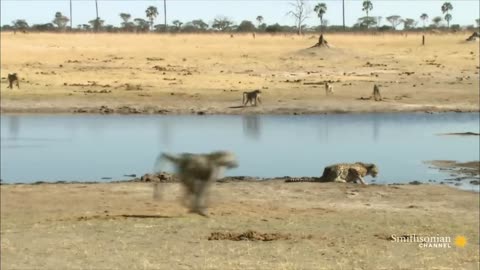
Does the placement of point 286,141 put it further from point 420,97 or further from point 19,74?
point 19,74

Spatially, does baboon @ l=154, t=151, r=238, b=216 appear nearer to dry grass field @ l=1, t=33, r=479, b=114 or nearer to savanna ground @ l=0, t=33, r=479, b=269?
savanna ground @ l=0, t=33, r=479, b=269

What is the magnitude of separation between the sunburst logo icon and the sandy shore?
0.09 meters

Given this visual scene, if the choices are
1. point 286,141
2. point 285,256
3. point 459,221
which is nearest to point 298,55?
point 286,141

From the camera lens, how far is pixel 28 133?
25.4m

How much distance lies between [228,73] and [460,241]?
103 feet

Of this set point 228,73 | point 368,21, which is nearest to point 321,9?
point 368,21

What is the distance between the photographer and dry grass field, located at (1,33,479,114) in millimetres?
32625

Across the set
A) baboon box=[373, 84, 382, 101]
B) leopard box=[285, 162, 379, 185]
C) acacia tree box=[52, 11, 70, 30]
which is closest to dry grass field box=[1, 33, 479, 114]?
baboon box=[373, 84, 382, 101]

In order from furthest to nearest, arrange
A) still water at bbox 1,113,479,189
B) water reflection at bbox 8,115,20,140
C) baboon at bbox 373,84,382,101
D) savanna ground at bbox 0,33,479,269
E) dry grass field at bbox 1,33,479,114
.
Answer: baboon at bbox 373,84,382,101
dry grass field at bbox 1,33,479,114
water reflection at bbox 8,115,20,140
still water at bbox 1,113,479,189
savanna ground at bbox 0,33,479,269

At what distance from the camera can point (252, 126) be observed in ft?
91.2

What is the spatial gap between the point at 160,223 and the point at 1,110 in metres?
20.4

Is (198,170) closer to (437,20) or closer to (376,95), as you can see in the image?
(376,95)

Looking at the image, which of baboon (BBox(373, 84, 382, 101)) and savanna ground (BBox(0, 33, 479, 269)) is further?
baboon (BBox(373, 84, 382, 101))

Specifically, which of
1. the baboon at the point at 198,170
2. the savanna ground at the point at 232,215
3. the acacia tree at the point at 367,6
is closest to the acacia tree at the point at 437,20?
the acacia tree at the point at 367,6
